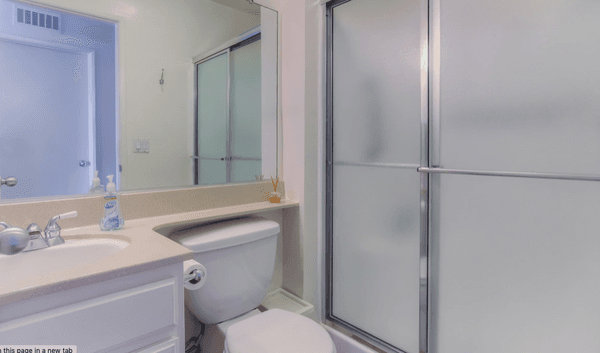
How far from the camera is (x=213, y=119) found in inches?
66.1

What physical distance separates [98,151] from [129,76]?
1.13 ft

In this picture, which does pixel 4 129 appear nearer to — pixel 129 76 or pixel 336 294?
pixel 129 76

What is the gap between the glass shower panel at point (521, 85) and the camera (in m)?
1.03

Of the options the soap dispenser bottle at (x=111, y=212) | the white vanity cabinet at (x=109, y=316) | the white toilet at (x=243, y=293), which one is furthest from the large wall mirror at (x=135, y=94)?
the white vanity cabinet at (x=109, y=316)

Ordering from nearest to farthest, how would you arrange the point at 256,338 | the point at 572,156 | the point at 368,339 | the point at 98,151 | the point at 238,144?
the point at 572,156 → the point at 256,338 → the point at 98,151 → the point at 368,339 → the point at 238,144

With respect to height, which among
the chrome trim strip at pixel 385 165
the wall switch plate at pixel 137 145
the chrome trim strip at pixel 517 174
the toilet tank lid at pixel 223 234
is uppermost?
the wall switch plate at pixel 137 145

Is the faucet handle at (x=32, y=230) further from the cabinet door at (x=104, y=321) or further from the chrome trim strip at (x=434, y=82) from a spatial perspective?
the chrome trim strip at (x=434, y=82)

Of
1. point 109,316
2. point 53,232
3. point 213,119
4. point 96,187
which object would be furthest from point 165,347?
point 213,119

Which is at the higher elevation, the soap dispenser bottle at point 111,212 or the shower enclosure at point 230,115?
the shower enclosure at point 230,115

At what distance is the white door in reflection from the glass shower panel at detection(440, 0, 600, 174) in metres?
1.43

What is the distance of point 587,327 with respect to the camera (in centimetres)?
107

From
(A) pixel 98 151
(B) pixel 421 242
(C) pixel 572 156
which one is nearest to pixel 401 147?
(B) pixel 421 242

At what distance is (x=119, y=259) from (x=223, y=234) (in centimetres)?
52

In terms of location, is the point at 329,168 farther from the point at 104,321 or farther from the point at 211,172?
the point at 104,321
